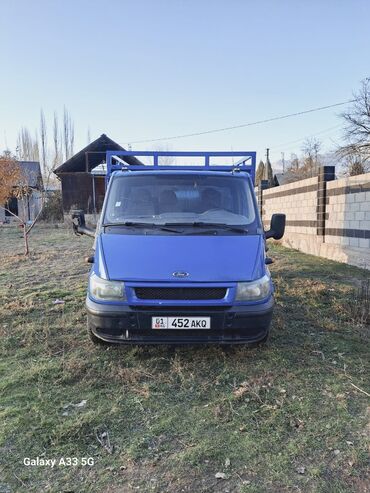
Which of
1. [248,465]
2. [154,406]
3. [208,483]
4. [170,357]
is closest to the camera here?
[208,483]

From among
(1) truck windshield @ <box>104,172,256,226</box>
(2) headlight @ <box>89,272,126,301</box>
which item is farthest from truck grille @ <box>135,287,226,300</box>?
(1) truck windshield @ <box>104,172,256,226</box>

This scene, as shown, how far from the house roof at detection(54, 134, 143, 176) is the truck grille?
67.1 ft

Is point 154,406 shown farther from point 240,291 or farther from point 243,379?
point 240,291

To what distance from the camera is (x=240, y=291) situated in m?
3.54

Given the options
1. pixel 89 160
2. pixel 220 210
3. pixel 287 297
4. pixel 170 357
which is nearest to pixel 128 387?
pixel 170 357

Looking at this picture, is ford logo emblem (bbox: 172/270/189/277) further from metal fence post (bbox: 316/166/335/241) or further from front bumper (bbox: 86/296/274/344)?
metal fence post (bbox: 316/166/335/241)

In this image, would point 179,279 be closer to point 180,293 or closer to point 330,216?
point 180,293

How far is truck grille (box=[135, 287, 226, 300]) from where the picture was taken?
11.5 ft

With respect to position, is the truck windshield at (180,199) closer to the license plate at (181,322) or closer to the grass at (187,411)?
the license plate at (181,322)

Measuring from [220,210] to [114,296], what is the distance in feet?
5.70

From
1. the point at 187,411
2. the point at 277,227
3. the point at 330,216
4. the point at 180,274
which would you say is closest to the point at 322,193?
the point at 330,216

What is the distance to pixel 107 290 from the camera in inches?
140

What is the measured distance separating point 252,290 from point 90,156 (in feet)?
73.4

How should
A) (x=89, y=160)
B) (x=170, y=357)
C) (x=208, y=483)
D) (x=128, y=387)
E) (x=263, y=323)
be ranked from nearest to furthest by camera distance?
(x=208, y=483) < (x=128, y=387) < (x=263, y=323) < (x=170, y=357) < (x=89, y=160)
